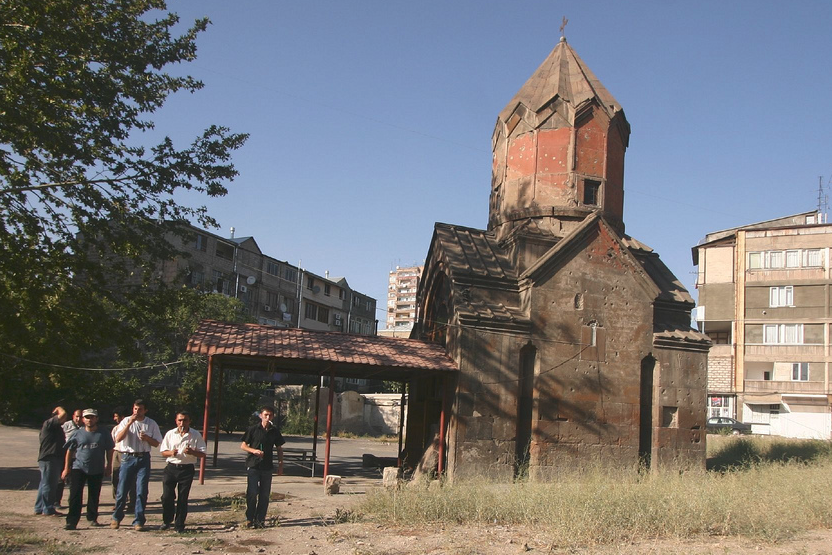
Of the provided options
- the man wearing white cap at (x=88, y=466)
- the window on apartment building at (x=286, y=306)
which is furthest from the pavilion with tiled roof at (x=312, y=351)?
the window on apartment building at (x=286, y=306)

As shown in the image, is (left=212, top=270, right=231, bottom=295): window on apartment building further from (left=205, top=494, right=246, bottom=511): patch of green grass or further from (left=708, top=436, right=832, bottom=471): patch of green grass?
(left=205, top=494, right=246, bottom=511): patch of green grass

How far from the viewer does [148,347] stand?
116 ft

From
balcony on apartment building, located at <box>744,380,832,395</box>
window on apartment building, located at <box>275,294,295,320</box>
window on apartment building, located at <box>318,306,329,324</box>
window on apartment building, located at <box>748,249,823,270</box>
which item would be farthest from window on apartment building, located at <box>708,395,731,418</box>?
window on apartment building, located at <box>275,294,295,320</box>

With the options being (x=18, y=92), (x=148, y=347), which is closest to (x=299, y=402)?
(x=148, y=347)

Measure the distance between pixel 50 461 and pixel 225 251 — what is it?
35.1 meters

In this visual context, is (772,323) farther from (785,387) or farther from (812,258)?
(812,258)

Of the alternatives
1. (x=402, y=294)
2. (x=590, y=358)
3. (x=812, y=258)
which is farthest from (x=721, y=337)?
(x=402, y=294)

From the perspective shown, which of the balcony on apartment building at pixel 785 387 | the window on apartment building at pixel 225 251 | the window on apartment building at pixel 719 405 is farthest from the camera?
the window on apartment building at pixel 225 251

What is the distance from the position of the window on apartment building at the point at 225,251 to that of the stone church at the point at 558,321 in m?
26.8

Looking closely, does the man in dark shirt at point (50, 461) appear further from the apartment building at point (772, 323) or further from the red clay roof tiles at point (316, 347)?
the apartment building at point (772, 323)

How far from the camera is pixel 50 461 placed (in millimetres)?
10430

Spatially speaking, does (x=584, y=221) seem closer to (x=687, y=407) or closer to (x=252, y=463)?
(x=687, y=407)

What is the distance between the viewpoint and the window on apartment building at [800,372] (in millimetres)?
40406

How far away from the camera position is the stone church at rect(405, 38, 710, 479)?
53.9ft
